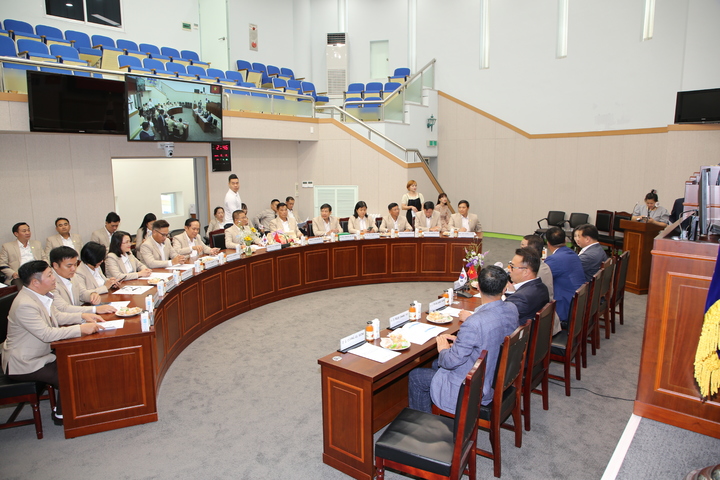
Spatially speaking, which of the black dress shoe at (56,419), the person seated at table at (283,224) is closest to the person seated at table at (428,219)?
the person seated at table at (283,224)

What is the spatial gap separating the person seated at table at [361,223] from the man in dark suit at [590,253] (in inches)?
155

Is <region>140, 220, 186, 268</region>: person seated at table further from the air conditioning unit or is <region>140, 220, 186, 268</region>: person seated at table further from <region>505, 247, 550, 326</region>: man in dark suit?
the air conditioning unit

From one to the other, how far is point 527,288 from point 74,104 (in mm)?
6885

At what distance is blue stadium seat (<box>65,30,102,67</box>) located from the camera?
372 inches

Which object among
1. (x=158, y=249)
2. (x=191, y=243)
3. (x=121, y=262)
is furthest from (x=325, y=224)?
(x=121, y=262)

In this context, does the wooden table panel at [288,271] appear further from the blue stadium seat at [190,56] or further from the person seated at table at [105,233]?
the blue stadium seat at [190,56]

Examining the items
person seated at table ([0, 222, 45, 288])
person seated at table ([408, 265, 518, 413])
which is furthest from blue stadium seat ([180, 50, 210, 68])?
person seated at table ([408, 265, 518, 413])

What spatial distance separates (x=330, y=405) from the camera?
3486 mm

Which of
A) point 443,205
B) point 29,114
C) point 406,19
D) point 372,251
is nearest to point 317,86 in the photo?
point 406,19

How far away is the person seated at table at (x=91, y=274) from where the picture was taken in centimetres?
504

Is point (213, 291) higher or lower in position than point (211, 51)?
lower

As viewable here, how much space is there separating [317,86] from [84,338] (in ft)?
43.7

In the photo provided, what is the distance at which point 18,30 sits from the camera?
9344 millimetres

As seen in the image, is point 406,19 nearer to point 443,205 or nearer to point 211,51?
point 211,51
